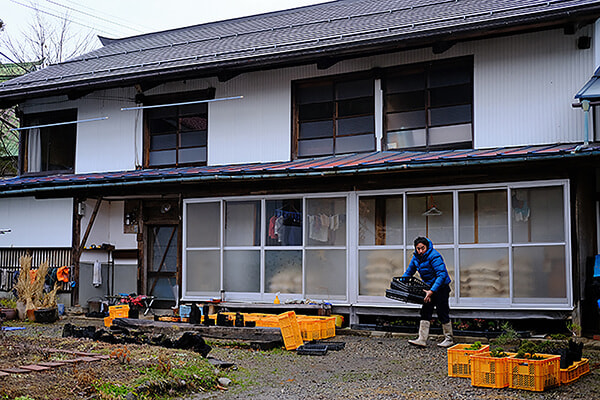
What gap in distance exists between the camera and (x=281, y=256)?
1295cm

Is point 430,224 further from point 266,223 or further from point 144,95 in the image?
point 144,95

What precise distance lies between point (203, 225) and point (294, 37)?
193 inches

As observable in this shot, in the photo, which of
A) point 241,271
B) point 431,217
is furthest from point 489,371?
point 241,271

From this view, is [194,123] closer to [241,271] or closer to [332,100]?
[332,100]

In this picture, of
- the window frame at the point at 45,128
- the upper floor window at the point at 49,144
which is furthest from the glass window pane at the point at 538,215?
the upper floor window at the point at 49,144

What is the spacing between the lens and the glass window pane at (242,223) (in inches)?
523

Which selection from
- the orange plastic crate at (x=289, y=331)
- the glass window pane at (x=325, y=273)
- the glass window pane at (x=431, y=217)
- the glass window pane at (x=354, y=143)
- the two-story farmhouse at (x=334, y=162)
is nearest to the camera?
the orange plastic crate at (x=289, y=331)

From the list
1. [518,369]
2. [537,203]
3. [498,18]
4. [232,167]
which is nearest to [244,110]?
[232,167]

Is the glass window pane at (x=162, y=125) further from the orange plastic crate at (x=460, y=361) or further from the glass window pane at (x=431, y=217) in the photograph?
the orange plastic crate at (x=460, y=361)

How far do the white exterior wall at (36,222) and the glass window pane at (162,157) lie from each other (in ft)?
7.00

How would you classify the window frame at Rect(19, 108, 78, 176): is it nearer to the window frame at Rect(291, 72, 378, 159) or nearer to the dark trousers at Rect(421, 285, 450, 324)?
the window frame at Rect(291, 72, 378, 159)

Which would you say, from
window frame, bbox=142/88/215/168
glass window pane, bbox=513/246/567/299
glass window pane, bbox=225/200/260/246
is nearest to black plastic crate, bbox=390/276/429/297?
glass window pane, bbox=513/246/567/299

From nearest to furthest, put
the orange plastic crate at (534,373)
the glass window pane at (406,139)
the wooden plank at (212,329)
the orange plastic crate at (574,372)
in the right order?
the orange plastic crate at (534,373) < the orange plastic crate at (574,372) < the wooden plank at (212,329) < the glass window pane at (406,139)

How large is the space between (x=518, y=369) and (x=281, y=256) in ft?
21.6
